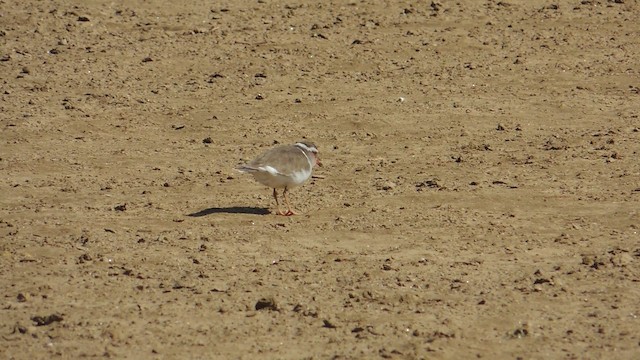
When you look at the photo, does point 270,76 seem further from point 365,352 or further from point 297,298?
point 365,352

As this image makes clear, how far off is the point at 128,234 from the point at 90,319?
1698 mm

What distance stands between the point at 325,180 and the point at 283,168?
111cm

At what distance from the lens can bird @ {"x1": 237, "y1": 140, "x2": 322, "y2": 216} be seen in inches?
457

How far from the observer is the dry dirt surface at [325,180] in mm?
9422

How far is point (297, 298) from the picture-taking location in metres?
9.80

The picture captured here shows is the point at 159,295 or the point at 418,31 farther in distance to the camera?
the point at 418,31

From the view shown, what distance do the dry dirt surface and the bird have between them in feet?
1.04

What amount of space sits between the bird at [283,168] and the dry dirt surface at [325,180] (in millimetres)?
316

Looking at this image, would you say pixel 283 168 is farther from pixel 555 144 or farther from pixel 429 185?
pixel 555 144

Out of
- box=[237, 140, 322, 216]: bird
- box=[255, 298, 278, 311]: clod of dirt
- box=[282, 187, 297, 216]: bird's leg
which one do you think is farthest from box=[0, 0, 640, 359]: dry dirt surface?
box=[237, 140, 322, 216]: bird

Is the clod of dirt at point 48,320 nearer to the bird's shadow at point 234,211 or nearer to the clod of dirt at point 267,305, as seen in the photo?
the clod of dirt at point 267,305

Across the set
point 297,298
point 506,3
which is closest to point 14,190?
point 297,298

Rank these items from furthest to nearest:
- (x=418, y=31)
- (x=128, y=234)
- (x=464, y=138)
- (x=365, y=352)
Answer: (x=418, y=31) < (x=464, y=138) < (x=128, y=234) < (x=365, y=352)

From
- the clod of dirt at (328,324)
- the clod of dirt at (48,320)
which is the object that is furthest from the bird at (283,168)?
the clod of dirt at (48,320)
